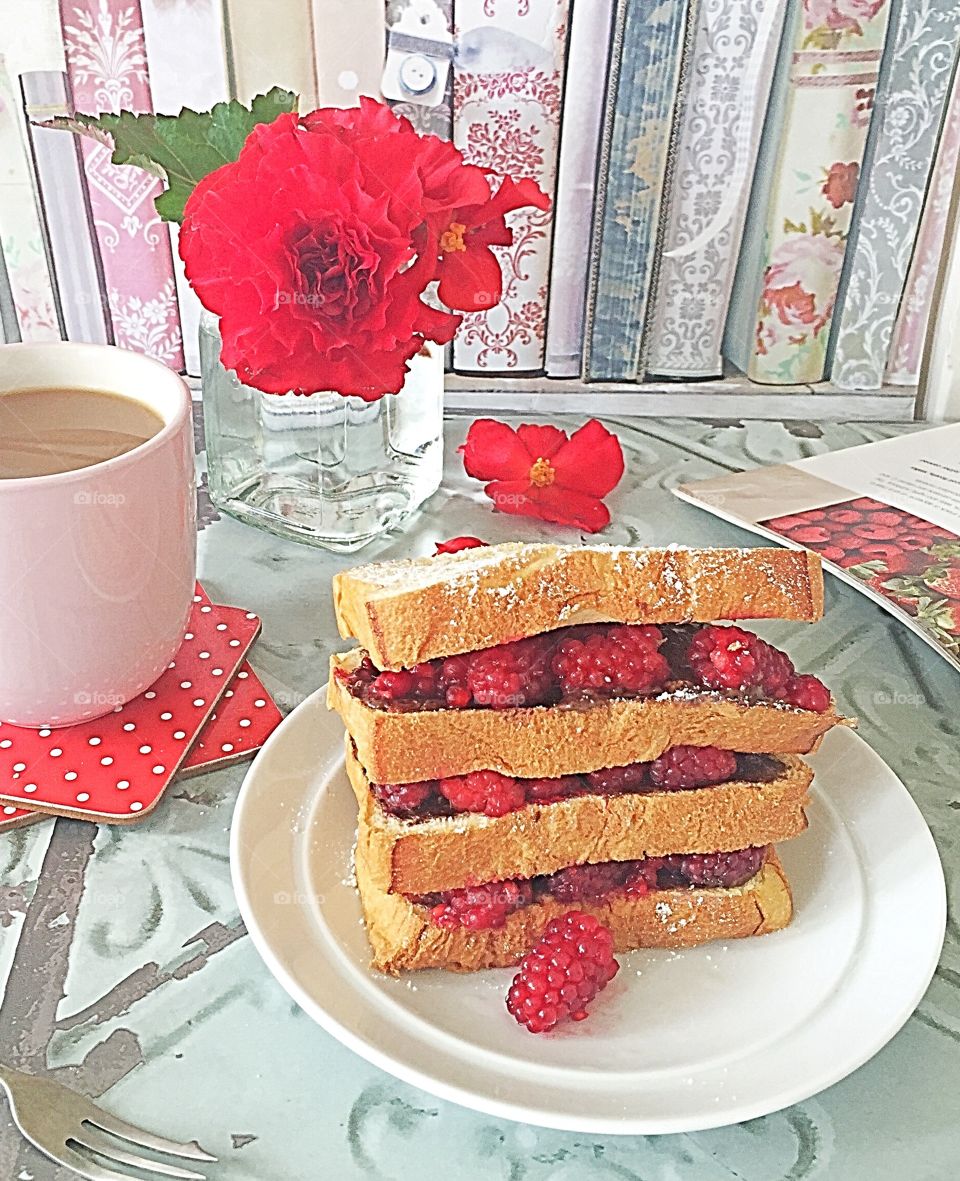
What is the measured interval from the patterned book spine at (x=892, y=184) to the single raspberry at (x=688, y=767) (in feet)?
3.19

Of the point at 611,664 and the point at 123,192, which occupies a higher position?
the point at 123,192

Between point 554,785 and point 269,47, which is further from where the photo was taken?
point 269,47

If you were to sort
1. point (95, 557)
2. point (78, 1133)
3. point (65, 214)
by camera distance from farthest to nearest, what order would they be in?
point (65, 214)
point (95, 557)
point (78, 1133)

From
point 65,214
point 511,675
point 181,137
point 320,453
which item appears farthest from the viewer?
point 65,214

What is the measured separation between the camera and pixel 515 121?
153 centimetres

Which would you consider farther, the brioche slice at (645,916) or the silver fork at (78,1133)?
the brioche slice at (645,916)

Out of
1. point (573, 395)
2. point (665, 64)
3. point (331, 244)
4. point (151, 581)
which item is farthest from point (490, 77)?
point (151, 581)

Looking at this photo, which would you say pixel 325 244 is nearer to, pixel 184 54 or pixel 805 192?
pixel 184 54

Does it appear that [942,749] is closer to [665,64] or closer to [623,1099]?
[623,1099]

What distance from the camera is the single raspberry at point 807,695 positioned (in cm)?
88

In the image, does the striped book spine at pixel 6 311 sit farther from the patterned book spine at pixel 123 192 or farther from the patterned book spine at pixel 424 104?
the patterned book spine at pixel 424 104


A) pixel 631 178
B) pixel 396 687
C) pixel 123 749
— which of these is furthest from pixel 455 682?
pixel 631 178

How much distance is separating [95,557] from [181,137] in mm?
503

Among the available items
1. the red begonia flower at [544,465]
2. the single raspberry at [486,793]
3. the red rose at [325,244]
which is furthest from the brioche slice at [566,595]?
the red begonia flower at [544,465]
